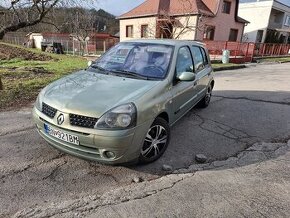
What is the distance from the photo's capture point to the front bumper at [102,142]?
293 cm

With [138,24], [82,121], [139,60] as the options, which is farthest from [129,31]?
[82,121]

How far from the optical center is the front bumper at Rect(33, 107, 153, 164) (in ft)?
9.61

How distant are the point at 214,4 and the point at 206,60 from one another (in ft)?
73.5

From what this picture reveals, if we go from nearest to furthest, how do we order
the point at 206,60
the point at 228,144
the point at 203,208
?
the point at 203,208 < the point at 228,144 < the point at 206,60

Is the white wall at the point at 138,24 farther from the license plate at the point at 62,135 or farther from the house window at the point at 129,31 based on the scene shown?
the license plate at the point at 62,135

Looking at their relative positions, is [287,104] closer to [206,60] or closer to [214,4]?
[206,60]

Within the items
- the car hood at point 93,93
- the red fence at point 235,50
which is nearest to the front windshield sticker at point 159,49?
the car hood at point 93,93

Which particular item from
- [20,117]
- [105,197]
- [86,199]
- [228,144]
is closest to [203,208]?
[105,197]

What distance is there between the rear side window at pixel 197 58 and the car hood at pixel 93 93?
5.85ft

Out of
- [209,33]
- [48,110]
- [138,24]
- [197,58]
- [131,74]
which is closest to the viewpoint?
[48,110]

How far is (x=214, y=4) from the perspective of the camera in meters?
25.8

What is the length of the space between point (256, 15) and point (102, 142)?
40.6m

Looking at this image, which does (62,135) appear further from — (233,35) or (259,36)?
(259,36)

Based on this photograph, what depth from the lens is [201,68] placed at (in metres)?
5.57
